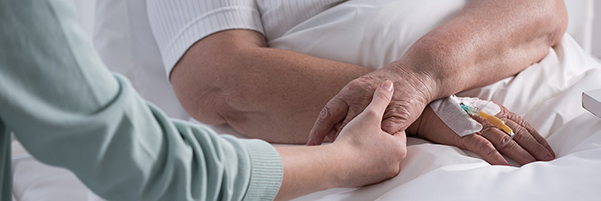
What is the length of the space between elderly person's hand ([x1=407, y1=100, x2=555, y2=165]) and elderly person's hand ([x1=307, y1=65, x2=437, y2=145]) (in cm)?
7

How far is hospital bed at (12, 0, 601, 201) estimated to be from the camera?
66 cm

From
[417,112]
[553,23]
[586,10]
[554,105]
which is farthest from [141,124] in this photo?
[586,10]

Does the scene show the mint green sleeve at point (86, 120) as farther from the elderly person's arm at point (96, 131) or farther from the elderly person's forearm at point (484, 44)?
the elderly person's forearm at point (484, 44)

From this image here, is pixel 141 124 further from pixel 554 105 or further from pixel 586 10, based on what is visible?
pixel 586 10

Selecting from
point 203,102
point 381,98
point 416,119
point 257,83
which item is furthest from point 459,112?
point 203,102

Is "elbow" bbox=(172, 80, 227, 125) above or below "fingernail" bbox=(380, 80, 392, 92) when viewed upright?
below

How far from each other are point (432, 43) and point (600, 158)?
0.39 metres

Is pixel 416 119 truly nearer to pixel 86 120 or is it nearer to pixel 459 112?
pixel 459 112

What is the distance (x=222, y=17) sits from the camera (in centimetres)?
122

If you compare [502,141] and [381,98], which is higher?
[381,98]

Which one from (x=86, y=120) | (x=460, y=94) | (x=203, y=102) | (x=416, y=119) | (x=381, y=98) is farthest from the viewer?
(x=203, y=102)

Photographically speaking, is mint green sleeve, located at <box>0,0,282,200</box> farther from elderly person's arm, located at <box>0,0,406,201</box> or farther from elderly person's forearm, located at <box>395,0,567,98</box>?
elderly person's forearm, located at <box>395,0,567,98</box>

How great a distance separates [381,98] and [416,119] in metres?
0.15

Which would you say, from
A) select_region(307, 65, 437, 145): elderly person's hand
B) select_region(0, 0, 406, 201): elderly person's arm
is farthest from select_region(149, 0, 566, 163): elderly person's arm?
select_region(0, 0, 406, 201): elderly person's arm
